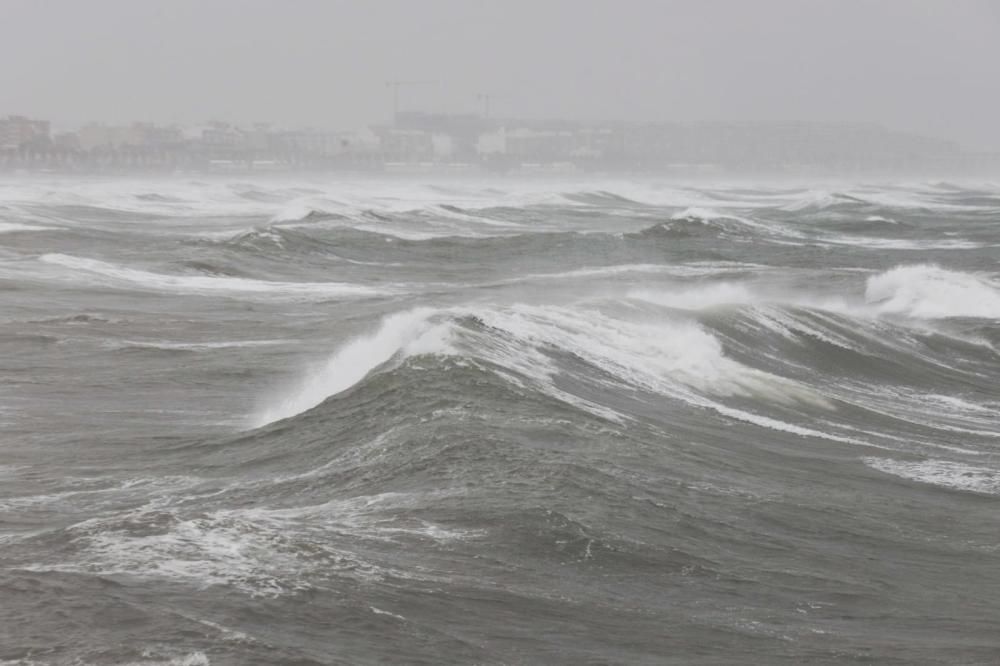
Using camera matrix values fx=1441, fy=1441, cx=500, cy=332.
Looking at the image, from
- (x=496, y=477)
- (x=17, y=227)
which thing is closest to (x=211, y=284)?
(x=17, y=227)

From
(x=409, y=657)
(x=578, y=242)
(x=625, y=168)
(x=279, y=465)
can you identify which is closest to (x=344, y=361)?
(x=279, y=465)

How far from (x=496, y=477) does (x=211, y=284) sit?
66.0 feet

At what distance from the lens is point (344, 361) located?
18812 mm

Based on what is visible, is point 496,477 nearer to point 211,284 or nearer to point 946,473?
point 946,473

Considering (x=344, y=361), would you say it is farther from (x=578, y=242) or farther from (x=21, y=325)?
(x=578, y=242)

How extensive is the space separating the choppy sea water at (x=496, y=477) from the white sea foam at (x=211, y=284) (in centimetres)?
52

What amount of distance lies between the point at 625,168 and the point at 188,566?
165 metres

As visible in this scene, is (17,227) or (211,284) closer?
(211,284)

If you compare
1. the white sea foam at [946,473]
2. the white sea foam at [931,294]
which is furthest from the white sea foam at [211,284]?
the white sea foam at [946,473]

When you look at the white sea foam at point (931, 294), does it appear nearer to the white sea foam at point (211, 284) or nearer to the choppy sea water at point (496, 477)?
the choppy sea water at point (496, 477)

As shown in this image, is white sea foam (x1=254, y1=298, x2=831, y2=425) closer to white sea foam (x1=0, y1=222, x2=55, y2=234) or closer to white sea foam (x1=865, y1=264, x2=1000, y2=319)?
white sea foam (x1=865, y1=264, x2=1000, y2=319)

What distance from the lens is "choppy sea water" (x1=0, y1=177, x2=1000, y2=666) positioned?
8672 mm

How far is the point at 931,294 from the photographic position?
2927cm

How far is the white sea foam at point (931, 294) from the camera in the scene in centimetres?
2789
